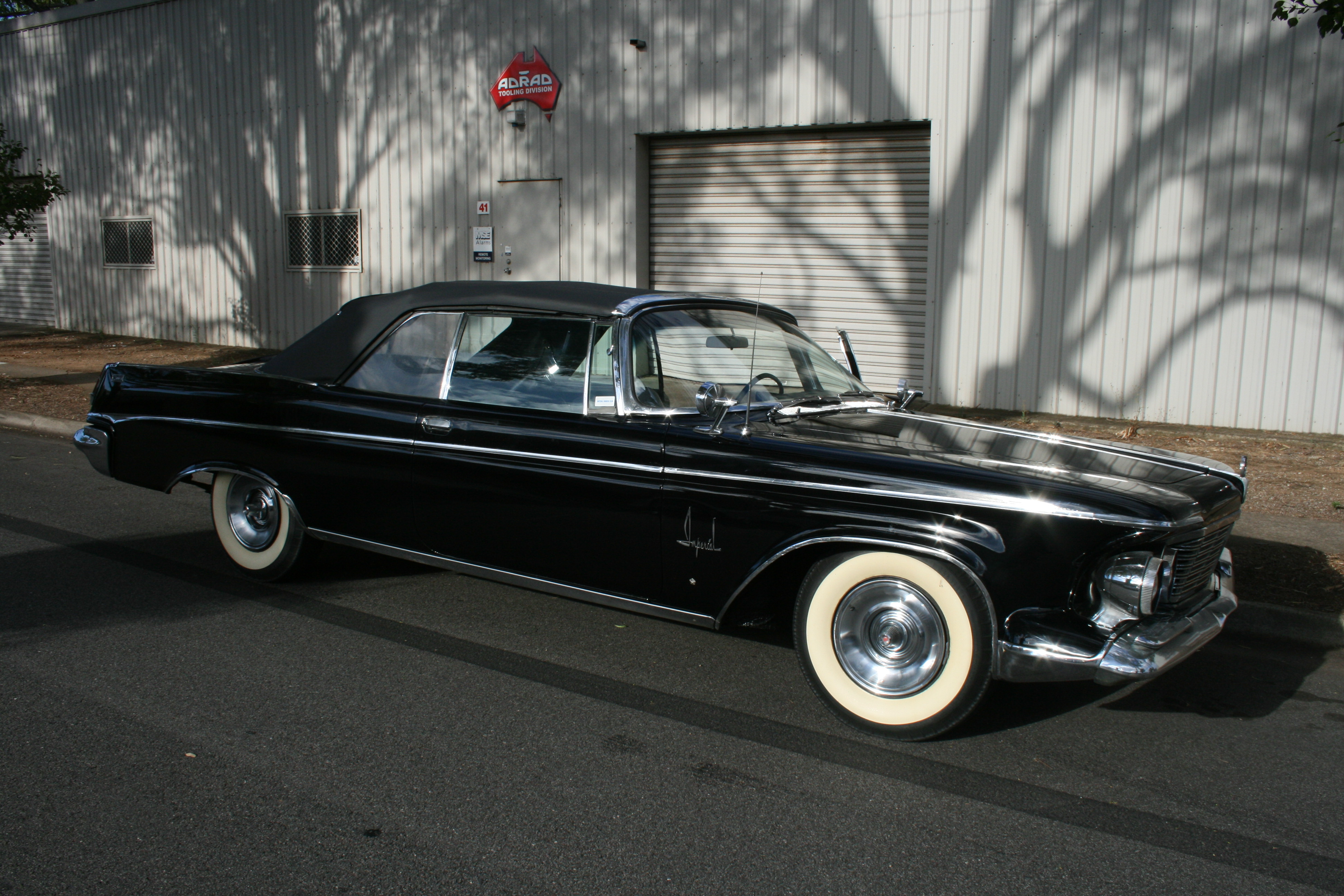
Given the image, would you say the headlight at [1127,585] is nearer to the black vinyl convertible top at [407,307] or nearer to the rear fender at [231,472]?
the black vinyl convertible top at [407,307]

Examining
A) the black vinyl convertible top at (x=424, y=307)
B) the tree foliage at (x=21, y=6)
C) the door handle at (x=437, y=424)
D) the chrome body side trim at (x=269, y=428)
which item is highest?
the tree foliage at (x=21, y=6)

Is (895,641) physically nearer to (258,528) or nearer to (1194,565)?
(1194,565)

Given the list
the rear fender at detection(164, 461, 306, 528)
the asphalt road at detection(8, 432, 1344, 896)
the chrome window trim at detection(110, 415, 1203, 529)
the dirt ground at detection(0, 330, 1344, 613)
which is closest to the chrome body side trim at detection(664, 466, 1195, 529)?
the chrome window trim at detection(110, 415, 1203, 529)

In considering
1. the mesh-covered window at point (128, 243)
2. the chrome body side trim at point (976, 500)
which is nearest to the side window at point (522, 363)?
the chrome body side trim at point (976, 500)

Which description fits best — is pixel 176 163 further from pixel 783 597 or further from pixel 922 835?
pixel 922 835

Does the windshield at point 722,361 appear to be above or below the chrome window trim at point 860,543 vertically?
above

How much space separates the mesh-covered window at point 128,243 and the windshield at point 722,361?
51.5 feet

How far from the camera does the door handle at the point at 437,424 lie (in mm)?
4469

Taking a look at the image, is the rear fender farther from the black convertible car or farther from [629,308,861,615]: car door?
[629,308,861,615]: car door

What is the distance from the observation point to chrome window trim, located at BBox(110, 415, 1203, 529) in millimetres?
3230

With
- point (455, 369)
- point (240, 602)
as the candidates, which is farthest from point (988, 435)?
point (240, 602)

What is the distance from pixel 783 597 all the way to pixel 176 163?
52.6ft

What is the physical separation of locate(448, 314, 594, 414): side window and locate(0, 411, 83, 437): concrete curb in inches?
274

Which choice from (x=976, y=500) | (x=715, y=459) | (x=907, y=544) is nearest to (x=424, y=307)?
(x=715, y=459)
